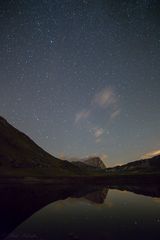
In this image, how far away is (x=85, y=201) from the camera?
61625 millimetres

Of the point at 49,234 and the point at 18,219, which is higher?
the point at 18,219

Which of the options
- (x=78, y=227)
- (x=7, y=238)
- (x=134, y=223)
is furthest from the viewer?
(x=134, y=223)

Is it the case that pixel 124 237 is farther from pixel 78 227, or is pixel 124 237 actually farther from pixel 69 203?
pixel 69 203

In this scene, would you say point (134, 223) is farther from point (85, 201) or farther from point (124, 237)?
point (85, 201)

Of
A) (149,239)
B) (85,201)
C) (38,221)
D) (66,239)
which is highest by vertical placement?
(85,201)

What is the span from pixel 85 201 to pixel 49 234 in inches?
1306

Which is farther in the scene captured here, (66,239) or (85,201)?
(85,201)

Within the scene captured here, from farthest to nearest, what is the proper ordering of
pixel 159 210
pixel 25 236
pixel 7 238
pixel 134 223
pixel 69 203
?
1. pixel 69 203
2. pixel 159 210
3. pixel 134 223
4. pixel 25 236
5. pixel 7 238

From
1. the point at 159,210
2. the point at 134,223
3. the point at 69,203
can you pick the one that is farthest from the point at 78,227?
the point at 69,203

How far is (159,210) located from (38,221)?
903 inches

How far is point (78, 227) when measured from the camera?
111ft

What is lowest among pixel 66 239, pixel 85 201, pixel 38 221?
pixel 66 239

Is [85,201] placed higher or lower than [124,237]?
higher

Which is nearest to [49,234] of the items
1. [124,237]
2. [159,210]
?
[124,237]
